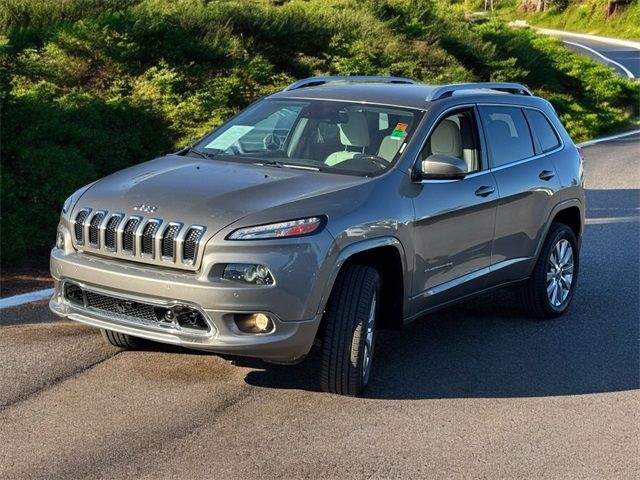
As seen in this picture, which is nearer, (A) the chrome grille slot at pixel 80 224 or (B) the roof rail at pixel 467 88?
(A) the chrome grille slot at pixel 80 224

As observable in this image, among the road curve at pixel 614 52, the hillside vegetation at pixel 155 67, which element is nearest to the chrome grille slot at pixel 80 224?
the hillside vegetation at pixel 155 67

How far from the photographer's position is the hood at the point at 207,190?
5.44 metres

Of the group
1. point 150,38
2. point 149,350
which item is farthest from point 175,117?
point 149,350

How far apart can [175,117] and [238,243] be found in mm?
8668

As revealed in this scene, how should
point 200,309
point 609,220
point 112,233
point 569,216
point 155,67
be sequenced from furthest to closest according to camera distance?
point 155,67, point 609,220, point 569,216, point 112,233, point 200,309

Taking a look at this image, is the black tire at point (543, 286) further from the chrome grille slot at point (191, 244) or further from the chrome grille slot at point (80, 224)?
the chrome grille slot at point (80, 224)

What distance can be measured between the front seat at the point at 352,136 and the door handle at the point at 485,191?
0.87 m

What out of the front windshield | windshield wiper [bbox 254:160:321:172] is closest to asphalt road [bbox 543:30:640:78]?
the front windshield

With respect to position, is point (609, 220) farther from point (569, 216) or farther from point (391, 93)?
point (391, 93)

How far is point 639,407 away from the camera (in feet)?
19.9

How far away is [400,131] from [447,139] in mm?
489

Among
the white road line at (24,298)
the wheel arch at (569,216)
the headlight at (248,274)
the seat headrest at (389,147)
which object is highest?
the seat headrest at (389,147)

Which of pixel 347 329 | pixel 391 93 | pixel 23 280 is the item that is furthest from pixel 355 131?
pixel 23 280

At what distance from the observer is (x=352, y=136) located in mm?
6652
